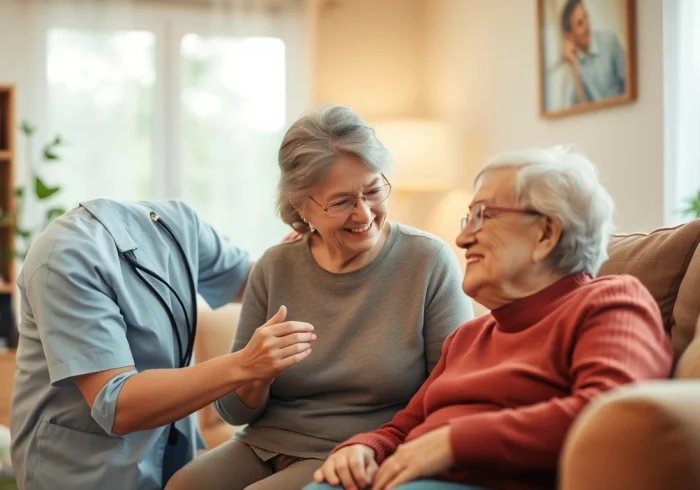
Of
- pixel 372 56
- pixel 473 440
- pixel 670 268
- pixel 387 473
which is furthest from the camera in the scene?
pixel 372 56

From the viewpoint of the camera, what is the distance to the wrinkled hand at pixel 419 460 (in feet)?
4.07

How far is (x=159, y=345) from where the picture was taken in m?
1.88

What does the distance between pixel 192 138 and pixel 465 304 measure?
3507 mm

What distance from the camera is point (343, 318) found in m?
1.83

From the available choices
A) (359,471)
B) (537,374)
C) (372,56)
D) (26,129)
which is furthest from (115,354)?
(372,56)

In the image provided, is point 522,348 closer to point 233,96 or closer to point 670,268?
point 670,268

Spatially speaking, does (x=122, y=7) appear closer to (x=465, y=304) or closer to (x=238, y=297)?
(x=238, y=297)

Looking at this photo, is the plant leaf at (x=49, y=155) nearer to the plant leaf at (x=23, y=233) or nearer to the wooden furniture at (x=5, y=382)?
the plant leaf at (x=23, y=233)

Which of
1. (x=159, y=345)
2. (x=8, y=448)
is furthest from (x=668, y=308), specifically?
(x=8, y=448)

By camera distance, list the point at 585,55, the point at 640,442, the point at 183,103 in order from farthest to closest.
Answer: the point at 183,103 → the point at 585,55 → the point at 640,442

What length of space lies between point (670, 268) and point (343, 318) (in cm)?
68

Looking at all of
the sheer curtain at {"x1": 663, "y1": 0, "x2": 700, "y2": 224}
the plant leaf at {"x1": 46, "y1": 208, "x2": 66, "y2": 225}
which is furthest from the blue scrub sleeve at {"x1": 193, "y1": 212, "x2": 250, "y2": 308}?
the plant leaf at {"x1": 46, "y1": 208, "x2": 66, "y2": 225}

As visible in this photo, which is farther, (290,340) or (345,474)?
(290,340)

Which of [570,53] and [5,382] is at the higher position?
[570,53]
